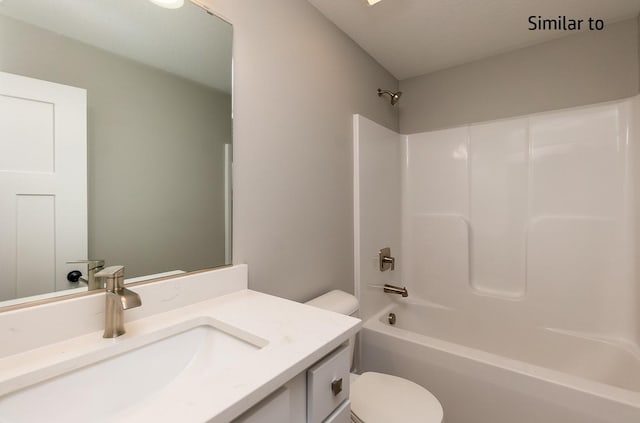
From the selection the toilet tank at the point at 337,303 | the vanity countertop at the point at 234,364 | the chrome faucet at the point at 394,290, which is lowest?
the chrome faucet at the point at 394,290

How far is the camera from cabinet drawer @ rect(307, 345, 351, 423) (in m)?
0.64

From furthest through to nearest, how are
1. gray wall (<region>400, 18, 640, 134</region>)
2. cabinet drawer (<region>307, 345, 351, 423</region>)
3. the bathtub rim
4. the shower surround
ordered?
1. gray wall (<region>400, 18, 640, 134</region>)
2. the shower surround
3. the bathtub rim
4. cabinet drawer (<region>307, 345, 351, 423</region>)

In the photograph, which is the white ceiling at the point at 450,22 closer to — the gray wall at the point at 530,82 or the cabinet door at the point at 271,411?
the gray wall at the point at 530,82

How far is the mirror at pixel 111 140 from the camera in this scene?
667mm

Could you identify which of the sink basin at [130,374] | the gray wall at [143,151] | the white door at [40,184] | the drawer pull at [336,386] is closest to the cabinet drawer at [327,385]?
the drawer pull at [336,386]

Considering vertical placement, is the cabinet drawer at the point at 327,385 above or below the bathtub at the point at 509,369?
above

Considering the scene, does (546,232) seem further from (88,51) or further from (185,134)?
(88,51)

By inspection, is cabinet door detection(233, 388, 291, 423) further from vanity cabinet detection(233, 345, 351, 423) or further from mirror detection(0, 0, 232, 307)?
mirror detection(0, 0, 232, 307)

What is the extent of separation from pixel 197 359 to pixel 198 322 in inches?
3.9

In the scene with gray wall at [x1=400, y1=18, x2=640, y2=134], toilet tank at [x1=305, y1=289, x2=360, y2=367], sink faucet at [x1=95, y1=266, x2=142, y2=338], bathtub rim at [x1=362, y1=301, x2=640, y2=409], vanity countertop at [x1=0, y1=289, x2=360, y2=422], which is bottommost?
bathtub rim at [x1=362, y1=301, x2=640, y2=409]

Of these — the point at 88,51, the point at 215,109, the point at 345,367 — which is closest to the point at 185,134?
the point at 215,109

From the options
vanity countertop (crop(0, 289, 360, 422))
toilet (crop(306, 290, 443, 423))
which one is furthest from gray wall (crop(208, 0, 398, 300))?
vanity countertop (crop(0, 289, 360, 422))

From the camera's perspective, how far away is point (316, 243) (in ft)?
Result: 4.86

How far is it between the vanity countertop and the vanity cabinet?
0.04 meters
